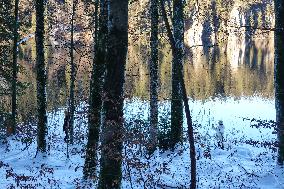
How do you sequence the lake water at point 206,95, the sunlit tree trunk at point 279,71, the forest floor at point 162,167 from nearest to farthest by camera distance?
the forest floor at point 162,167, the sunlit tree trunk at point 279,71, the lake water at point 206,95

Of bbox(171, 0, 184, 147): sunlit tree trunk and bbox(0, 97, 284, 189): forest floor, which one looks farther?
bbox(171, 0, 184, 147): sunlit tree trunk

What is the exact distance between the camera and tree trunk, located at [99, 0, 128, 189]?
24.3 ft

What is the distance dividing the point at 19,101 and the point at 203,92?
61.0ft

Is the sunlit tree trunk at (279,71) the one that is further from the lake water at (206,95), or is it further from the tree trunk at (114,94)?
the lake water at (206,95)

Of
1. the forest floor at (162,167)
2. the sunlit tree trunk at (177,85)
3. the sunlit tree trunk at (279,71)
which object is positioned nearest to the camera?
the forest floor at (162,167)

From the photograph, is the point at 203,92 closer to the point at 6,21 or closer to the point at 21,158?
the point at 6,21

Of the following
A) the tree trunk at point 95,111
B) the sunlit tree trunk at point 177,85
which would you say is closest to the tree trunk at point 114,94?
the tree trunk at point 95,111

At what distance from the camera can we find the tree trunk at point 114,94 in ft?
24.3

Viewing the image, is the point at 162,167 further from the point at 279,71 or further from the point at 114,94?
the point at 114,94

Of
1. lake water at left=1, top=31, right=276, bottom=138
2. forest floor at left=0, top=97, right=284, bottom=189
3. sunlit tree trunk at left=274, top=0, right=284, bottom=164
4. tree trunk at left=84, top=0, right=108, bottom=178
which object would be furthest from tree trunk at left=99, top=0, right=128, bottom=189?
lake water at left=1, top=31, right=276, bottom=138

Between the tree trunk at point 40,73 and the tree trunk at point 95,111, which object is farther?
the tree trunk at point 40,73

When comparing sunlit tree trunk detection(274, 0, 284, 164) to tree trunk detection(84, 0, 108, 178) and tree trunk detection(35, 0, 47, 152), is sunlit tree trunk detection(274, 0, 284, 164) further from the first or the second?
tree trunk detection(35, 0, 47, 152)

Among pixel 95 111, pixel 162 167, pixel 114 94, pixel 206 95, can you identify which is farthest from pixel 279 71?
pixel 206 95

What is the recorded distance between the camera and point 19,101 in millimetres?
39062
